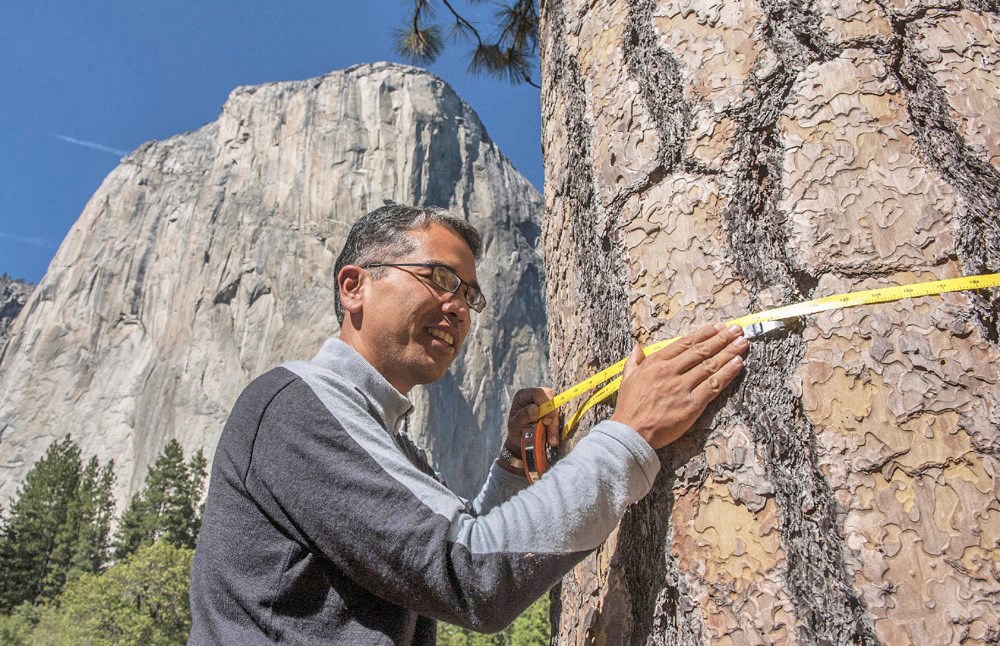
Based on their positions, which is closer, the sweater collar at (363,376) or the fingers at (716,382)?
the fingers at (716,382)

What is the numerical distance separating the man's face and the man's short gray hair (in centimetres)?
3

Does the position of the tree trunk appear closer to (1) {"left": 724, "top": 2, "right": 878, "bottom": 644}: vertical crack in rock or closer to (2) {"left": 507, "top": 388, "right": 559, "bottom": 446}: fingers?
(1) {"left": 724, "top": 2, "right": 878, "bottom": 644}: vertical crack in rock

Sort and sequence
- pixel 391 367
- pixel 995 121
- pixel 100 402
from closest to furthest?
1. pixel 995 121
2. pixel 391 367
3. pixel 100 402

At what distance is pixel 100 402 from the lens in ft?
171

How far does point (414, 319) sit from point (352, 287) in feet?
0.67

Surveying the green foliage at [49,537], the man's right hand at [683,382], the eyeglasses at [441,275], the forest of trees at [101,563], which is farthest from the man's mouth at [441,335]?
the green foliage at [49,537]

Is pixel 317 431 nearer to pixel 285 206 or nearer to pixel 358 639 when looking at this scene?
pixel 358 639

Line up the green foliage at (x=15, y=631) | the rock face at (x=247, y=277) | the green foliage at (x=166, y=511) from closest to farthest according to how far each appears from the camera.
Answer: the green foliage at (x=15, y=631), the green foliage at (x=166, y=511), the rock face at (x=247, y=277)

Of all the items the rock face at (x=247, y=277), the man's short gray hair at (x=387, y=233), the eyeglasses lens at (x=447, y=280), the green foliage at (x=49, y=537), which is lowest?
the eyeglasses lens at (x=447, y=280)

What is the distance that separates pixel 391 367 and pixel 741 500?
818mm

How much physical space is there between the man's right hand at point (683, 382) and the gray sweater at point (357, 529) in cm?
4

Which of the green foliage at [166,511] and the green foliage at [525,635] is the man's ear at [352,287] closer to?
the green foliage at [525,635]

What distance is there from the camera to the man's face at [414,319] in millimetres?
1588

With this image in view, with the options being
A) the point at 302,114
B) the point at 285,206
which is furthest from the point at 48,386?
the point at 302,114
